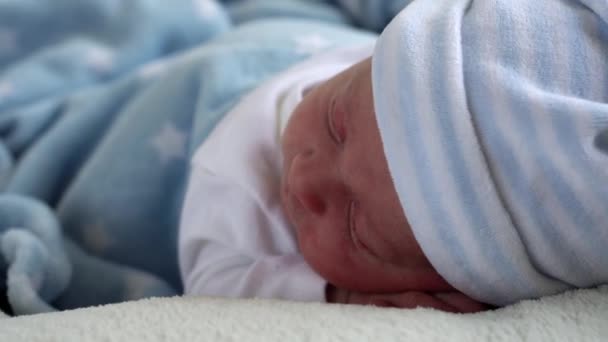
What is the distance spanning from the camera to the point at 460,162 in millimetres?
622

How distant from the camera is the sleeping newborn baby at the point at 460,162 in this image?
1.94 feet

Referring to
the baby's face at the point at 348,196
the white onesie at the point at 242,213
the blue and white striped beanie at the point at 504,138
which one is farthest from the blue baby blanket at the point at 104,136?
the blue and white striped beanie at the point at 504,138

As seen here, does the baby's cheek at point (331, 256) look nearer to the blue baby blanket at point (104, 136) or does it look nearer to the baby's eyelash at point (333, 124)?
the baby's eyelash at point (333, 124)

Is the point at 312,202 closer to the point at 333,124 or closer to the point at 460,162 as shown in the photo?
the point at 333,124

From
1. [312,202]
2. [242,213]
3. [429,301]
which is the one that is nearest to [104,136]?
[242,213]

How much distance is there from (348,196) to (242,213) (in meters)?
0.18

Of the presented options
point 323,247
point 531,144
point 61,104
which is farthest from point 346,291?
point 61,104

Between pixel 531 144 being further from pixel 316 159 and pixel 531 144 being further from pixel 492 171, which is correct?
pixel 316 159

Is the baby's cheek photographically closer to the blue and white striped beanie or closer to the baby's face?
the baby's face

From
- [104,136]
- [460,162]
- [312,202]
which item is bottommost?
[104,136]

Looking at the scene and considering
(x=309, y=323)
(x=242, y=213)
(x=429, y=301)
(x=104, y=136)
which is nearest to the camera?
(x=309, y=323)

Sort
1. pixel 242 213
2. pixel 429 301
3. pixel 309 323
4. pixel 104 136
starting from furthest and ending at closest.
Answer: pixel 104 136 < pixel 242 213 < pixel 429 301 < pixel 309 323

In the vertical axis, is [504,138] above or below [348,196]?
above

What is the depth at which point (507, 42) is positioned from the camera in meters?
0.61
